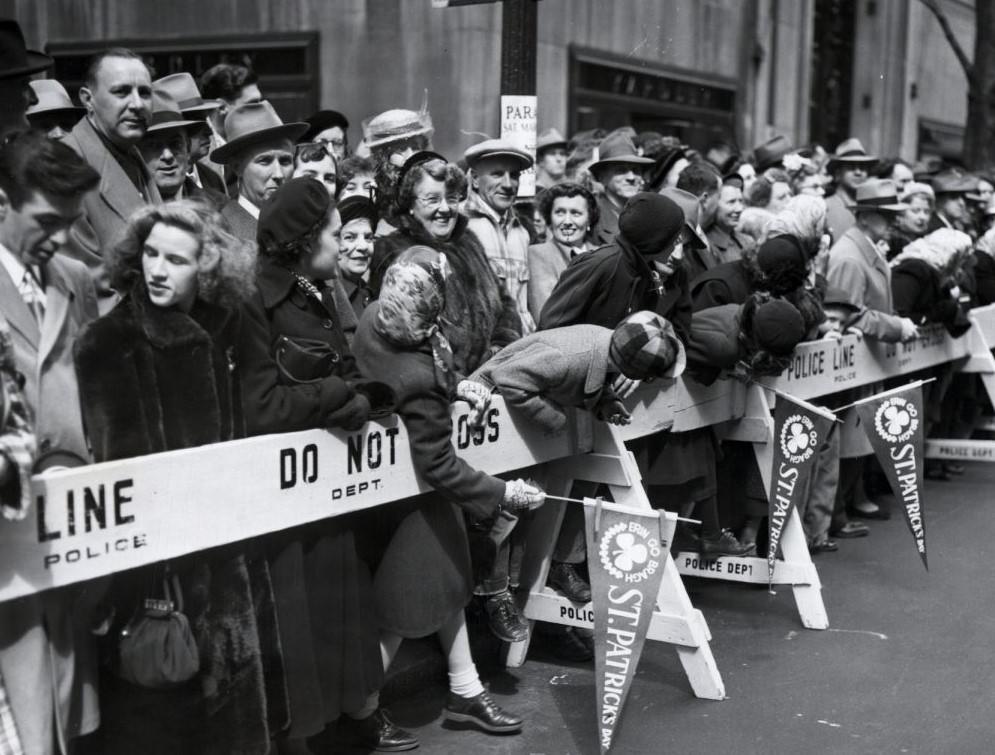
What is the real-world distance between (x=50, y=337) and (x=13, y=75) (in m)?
1.56

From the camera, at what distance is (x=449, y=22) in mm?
12078

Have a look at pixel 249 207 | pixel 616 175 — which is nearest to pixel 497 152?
pixel 249 207

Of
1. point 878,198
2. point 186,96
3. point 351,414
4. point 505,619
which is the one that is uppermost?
point 186,96

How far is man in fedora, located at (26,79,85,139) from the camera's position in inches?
225

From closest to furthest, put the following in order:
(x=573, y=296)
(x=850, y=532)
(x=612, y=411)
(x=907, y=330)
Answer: (x=612, y=411) < (x=573, y=296) < (x=907, y=330) < (x=850, y=532)

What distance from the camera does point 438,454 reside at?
15.0 ft

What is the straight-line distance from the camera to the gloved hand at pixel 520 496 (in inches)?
186

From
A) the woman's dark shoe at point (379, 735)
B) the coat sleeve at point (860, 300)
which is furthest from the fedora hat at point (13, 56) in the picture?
the coat sleeve at point (860, 300)

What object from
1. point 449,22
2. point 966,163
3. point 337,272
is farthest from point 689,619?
point 966,163

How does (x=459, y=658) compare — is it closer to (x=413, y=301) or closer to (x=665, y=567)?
(x=665, y=567)

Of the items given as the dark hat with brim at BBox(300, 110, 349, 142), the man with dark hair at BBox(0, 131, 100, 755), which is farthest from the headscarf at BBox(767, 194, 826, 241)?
the man with dark hair at BBox(0, 131, 100, 755)

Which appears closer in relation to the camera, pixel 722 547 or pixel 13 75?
pixel 13 75

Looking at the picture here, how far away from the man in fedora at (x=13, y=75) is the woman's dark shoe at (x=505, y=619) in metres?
2.59

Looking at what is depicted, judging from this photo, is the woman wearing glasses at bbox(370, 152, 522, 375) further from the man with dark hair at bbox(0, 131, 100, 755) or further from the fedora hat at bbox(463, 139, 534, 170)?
the man with dark hair at bbox(0, 131, 100, 755)
